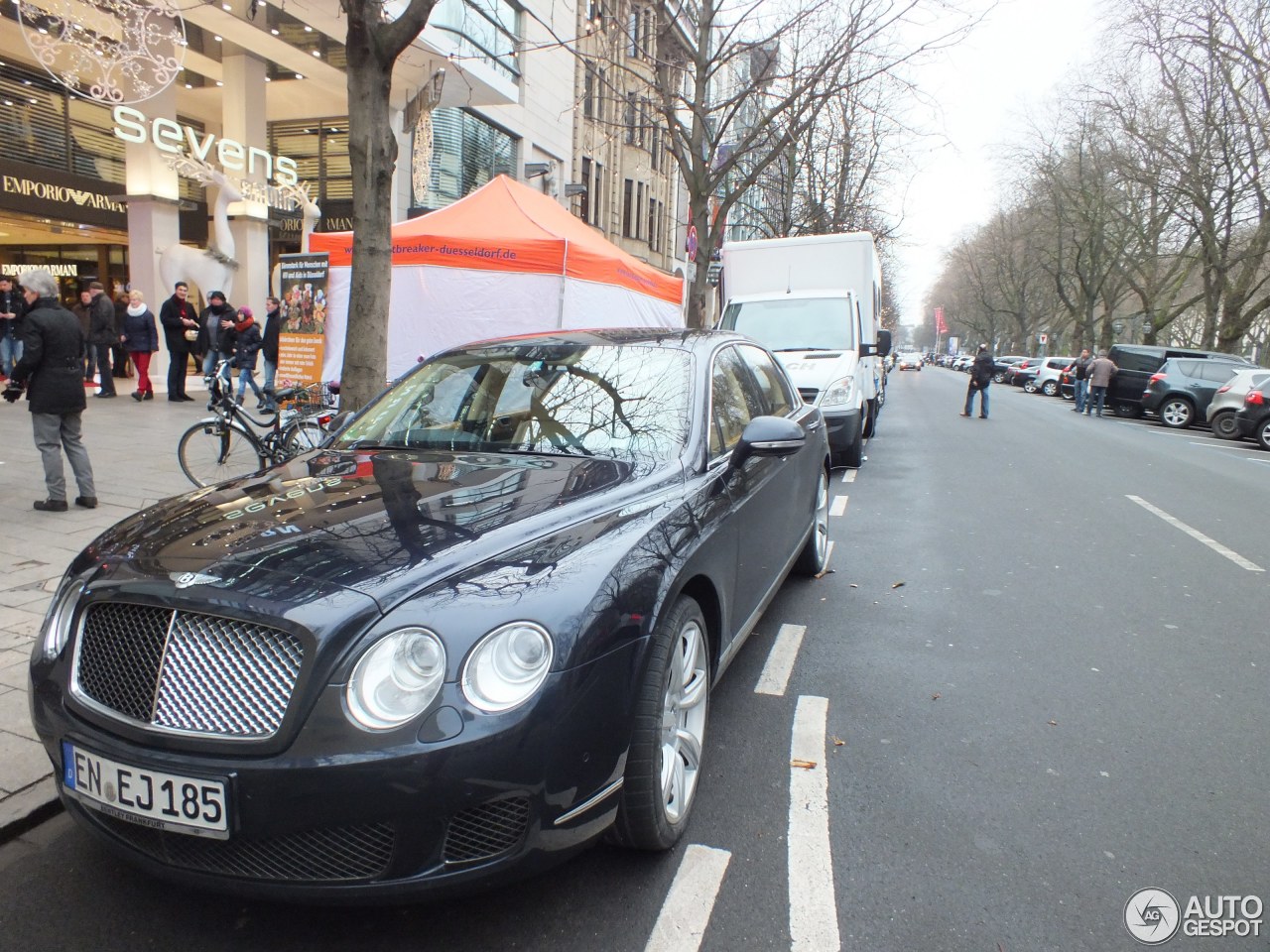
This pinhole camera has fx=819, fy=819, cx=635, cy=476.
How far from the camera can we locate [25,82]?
1495 centimetres

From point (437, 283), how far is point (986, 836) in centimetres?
931

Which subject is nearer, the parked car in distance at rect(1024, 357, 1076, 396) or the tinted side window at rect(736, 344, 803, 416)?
the tinted side window at rect(736, 344, 803, 416)

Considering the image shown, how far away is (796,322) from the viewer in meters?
11.0

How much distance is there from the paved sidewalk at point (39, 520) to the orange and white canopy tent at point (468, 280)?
263 cm

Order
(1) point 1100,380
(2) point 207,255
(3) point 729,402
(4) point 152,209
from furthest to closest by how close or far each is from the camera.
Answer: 1. (1) point 1100,380
2. (2) point 207,255
3. (4) point 152,209
4. (3) point 729,402

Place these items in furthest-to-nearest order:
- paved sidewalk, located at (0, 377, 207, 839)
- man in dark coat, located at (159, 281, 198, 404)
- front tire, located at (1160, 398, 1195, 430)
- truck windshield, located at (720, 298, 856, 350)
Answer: front tire, located at (1160, 398, 1195, 430) < man in dark coat, located at (159, 281, 198, 404) < truck windshield, located at (720, 298, 856, 350) < paved sidewalk, located at (0, 377, 207, 839)

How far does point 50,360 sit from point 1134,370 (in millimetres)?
23607

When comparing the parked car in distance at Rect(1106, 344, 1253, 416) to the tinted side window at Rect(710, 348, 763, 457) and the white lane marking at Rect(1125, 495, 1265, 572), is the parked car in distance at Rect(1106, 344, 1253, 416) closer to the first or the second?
the white lane marking at Rect(1125, 495, 1265, 572)

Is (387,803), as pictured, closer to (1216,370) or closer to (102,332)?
(102,332)

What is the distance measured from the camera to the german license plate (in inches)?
72.2

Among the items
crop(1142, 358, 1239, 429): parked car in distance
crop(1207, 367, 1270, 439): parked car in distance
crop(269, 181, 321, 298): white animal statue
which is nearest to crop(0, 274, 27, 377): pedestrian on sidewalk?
crop(269, 181, 321, 298): white animal statue

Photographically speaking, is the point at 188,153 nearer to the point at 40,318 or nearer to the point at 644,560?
the point at 40,318

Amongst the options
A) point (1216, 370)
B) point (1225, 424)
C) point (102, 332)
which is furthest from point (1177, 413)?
point (102, 332)

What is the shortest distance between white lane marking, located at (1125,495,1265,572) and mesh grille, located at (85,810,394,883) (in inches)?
259
